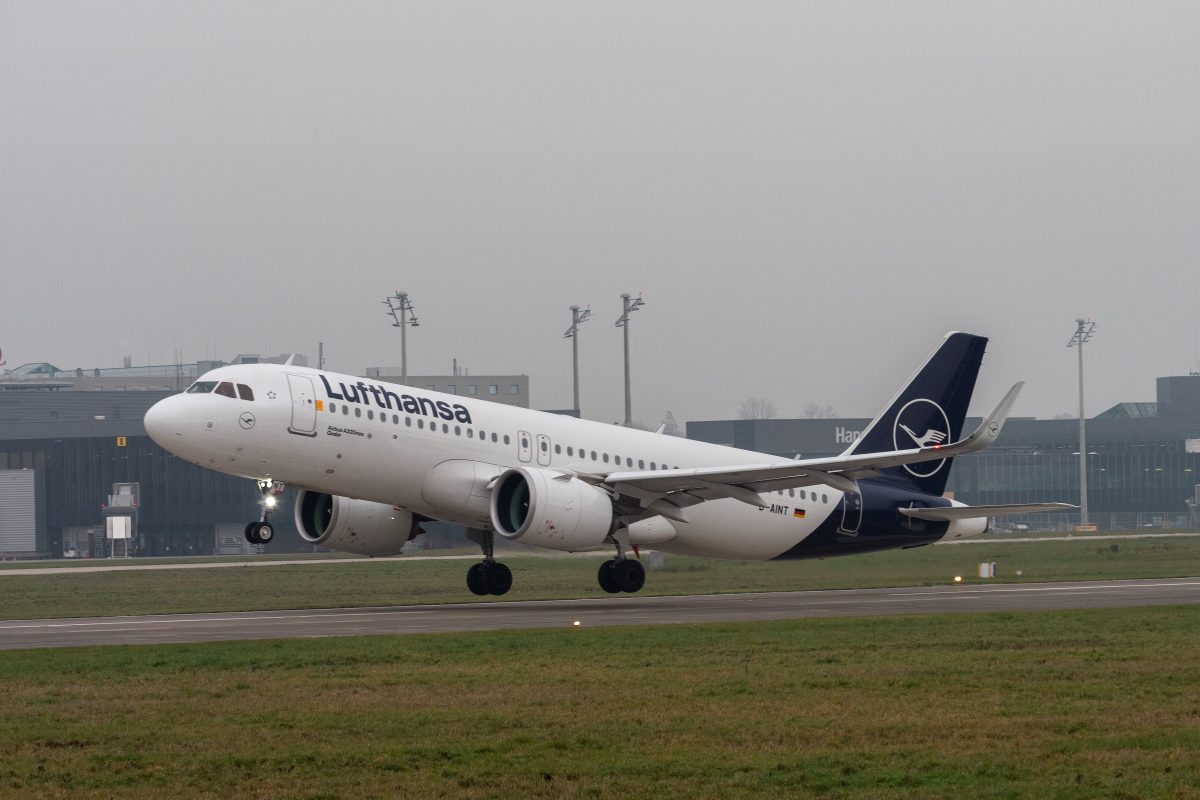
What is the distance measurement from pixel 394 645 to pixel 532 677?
481 centimetres

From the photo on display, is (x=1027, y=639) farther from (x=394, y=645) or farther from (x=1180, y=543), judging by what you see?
(x=1180, y=543)

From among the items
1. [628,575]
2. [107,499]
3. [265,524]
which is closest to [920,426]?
[628,575]

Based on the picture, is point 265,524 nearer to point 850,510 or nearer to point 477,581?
point 477,581

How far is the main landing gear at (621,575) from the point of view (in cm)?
3797

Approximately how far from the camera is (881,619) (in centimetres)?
2772

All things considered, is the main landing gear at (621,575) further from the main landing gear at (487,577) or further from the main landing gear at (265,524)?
the main landing gear at (265,524)

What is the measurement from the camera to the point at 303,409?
109 ft

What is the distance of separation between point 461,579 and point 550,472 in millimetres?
14518

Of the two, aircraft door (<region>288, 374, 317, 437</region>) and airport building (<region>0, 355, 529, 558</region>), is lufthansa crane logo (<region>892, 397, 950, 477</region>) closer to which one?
aircraft door (<region>288, 374, 317, 437</region>)

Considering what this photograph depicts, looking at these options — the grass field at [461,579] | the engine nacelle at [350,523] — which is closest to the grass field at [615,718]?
the engine nacelle at [350,523]

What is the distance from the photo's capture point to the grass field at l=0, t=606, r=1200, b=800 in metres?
12.4

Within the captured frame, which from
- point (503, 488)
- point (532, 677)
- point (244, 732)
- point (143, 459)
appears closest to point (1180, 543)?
point (503, 488)

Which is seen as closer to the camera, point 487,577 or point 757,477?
point 757,477

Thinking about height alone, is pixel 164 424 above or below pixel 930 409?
below
